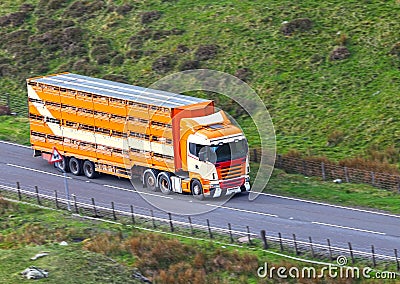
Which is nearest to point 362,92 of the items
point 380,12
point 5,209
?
point 380,12

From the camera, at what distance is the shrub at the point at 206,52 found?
60.8 metres

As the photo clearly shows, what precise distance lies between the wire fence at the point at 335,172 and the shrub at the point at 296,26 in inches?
588

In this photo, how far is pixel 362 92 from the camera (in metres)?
53.9

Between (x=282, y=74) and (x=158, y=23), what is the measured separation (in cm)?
1290

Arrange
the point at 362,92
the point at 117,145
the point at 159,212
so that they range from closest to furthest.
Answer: the point at 159,212
the point at 117,145
the point at 362,92

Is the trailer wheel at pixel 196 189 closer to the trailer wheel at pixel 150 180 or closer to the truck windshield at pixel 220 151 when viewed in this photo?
the truck windshield at pixel 220 151

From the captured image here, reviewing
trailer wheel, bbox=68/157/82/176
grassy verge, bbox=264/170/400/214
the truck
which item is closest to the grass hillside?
grassy verge, bbox=264/170/400/214

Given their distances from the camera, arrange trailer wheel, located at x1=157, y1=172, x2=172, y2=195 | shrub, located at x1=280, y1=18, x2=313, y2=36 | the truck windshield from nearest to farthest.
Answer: the truck windshield → trailer wheel, located at x1=157, y1=172, x2=172, y2=195 → shrub, located at x1=280, y1=18, x2=313, y2=36

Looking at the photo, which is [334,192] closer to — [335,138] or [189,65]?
[335,138]

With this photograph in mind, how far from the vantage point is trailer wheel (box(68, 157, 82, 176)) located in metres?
46.6

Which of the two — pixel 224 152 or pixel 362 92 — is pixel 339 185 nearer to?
pixel 224 152

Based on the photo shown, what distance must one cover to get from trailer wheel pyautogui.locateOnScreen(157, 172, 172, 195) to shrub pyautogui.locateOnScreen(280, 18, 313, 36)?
21.0 m

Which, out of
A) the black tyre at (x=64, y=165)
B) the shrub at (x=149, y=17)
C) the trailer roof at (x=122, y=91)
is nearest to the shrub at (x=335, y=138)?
the trailer roof at (x=122, y=91)

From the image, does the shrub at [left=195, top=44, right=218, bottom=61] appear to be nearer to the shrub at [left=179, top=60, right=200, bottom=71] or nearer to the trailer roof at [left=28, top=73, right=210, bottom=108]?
the shrub at [left=179, top=60, right=200, bottom=71]
